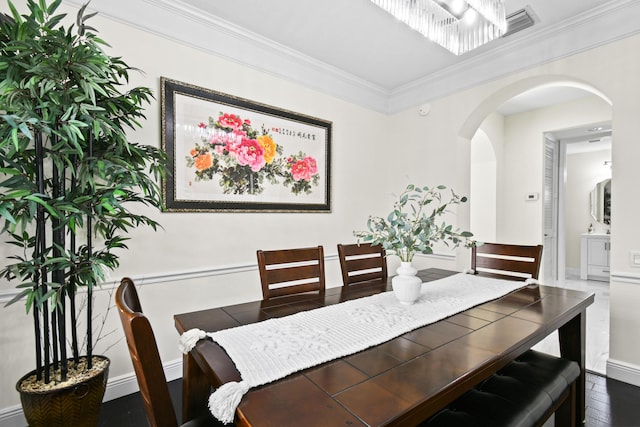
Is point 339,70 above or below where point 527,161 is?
above

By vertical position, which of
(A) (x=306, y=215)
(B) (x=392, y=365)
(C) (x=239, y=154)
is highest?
(C) (x=239, y=154)

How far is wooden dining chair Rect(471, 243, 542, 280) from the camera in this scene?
2.11 m

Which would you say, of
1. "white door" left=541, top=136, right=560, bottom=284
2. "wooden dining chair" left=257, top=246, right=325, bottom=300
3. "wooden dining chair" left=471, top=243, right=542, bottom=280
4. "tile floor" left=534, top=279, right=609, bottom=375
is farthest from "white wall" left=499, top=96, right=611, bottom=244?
"wooden dining chair" left=257, top=246, right=325, bottom=300

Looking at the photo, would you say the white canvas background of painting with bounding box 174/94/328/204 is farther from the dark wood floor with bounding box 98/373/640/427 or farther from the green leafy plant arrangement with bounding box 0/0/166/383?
the dark wood floor with bounding box 98/373/640/427

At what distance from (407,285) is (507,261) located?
1.20 metres

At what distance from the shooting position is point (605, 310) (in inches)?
147

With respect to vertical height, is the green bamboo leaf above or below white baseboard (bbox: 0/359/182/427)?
above

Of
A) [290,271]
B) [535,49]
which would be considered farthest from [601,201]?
[290,271]

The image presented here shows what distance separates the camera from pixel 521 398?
4.06ft

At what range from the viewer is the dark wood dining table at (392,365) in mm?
737

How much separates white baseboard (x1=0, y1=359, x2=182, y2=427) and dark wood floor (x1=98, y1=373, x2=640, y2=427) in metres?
0.04

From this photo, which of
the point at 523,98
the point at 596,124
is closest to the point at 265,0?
the point at 523,98

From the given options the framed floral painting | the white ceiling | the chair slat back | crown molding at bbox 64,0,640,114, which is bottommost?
the chair slat back

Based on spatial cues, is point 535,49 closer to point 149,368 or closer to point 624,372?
point 624,372
